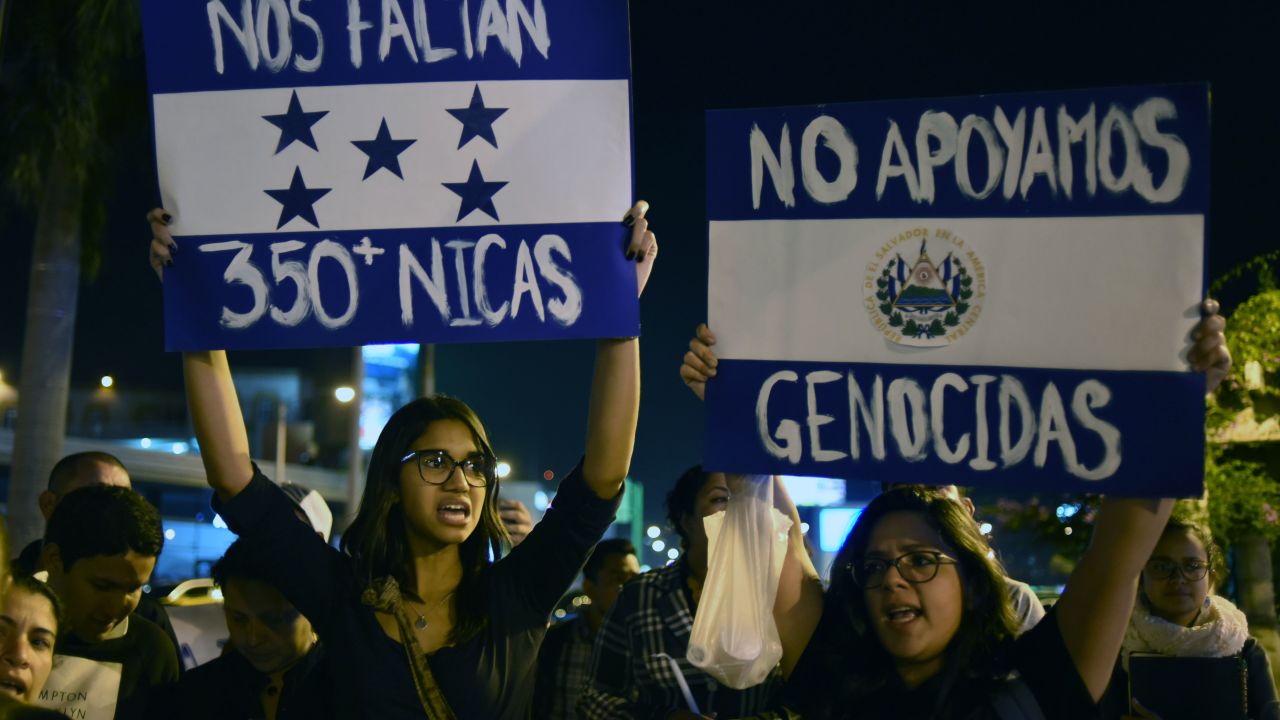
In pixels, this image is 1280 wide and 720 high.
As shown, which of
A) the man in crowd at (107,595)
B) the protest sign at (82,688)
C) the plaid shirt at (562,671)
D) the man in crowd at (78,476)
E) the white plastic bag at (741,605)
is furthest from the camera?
the plaid shirt at (562,671)

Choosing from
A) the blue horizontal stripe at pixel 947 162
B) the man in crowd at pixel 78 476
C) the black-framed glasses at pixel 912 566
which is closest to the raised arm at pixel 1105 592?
the black-framed glasses at pixel 912 566

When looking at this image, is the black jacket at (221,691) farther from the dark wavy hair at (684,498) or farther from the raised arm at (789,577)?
the dark wavy hair at (684,498)

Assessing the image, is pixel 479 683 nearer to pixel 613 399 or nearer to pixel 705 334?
pixel 613 399

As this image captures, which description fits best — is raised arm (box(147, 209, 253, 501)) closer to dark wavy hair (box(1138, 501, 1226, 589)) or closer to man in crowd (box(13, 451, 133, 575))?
man in crowd (box(13, 451, 133, 575))

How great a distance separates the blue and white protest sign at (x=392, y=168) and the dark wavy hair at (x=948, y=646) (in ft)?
2.67

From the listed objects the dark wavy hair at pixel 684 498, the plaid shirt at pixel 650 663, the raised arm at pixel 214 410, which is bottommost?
the plaid shirt at pixel 650 663

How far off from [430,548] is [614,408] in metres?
0.61

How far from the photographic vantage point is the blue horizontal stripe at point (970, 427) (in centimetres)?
304

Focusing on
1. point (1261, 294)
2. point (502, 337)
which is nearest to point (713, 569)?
point (502, 337)

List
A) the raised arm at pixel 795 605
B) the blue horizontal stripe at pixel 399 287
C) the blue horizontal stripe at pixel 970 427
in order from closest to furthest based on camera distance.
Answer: the blue horizontal stripe at pixel 970 427
the raised arm at pixel 795 605
the blue horizontal stripe at pixel 399 287

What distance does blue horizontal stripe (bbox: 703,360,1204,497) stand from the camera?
3.04 metres

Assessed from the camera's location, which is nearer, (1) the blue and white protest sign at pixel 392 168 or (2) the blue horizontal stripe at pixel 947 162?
(2) the blue horizontal stripe at pixel 947 162

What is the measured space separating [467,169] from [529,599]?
1172 millimetres

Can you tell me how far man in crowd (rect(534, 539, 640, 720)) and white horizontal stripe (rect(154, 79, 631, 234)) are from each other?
2436mm
